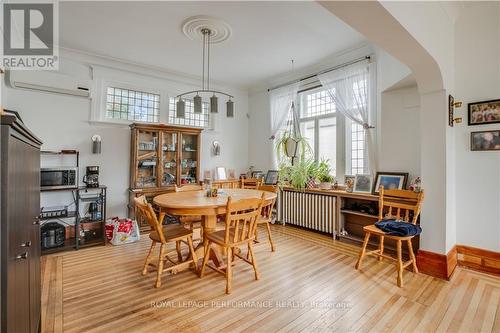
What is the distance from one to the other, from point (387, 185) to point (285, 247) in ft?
5.40

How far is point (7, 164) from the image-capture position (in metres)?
0.90

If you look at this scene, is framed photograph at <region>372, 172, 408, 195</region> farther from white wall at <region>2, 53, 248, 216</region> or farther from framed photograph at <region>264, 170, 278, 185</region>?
white wall at <region>2, 53, 248, 216</region>

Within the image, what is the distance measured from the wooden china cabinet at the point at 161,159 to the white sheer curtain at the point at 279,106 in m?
1.57

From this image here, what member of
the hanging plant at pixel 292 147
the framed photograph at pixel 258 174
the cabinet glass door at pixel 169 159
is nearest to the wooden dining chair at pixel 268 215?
the hanging plant at pixel 292 147

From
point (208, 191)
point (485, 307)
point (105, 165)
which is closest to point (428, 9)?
point (485, 307)

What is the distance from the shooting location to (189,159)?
4754 millimetres

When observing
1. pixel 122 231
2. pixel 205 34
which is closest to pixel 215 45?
pixel 205 34

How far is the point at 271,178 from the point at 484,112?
3271mm

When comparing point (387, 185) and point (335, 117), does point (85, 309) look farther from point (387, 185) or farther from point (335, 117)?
point (335, 117)

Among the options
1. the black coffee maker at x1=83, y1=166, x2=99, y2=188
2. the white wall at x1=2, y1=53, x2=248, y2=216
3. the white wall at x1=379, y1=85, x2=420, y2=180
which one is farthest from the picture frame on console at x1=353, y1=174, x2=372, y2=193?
the black coffee maker at x1=83, y1=166, x2=99, y2=188

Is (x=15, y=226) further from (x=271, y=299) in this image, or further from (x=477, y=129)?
(x=477, y=129)

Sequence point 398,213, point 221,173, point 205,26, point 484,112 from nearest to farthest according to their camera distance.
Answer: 1. point 484,112
2. point 398,213
3. point 205,26
4. point 221,173

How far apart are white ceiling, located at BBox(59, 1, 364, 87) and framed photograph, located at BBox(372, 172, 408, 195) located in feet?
6.45

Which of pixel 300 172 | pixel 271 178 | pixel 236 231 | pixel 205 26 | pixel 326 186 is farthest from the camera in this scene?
pixel 271 178
